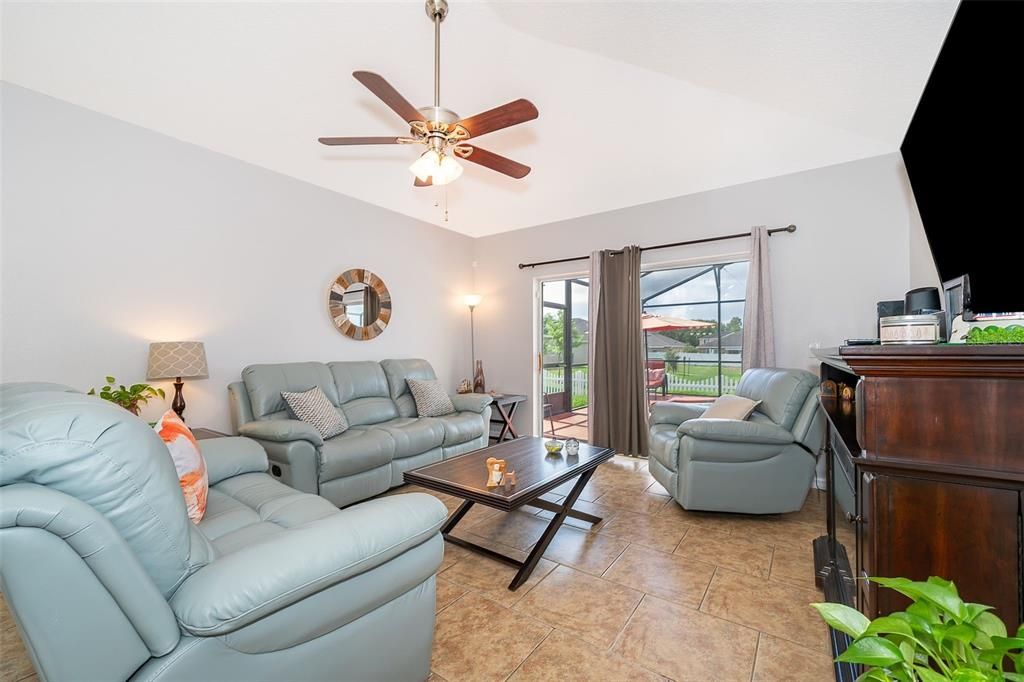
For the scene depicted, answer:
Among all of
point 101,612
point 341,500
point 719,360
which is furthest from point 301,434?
point 719,360

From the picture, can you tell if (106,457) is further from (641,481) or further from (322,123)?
(641,481)

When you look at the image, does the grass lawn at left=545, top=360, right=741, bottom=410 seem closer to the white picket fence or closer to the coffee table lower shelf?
the white picket fence

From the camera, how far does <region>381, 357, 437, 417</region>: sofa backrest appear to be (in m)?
4.20

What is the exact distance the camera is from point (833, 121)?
267cm

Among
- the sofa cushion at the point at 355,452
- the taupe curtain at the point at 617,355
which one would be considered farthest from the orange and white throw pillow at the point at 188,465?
the taupe curtain at the point at 617,355

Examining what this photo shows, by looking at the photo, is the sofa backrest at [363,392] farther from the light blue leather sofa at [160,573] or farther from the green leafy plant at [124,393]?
the light blue leather sofa at [160,573]

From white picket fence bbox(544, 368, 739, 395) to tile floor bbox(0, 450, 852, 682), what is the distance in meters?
1.39

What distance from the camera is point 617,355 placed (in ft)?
14.7

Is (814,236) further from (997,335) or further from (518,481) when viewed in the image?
(518,481)

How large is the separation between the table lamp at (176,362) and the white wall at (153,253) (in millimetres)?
228

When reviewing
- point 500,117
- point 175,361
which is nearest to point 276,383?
point 175,361

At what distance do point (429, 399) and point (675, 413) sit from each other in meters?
2.20

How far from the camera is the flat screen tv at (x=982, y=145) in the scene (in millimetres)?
1310

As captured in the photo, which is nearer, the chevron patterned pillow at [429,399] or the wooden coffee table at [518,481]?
the wooden coffee table at [518,481]
